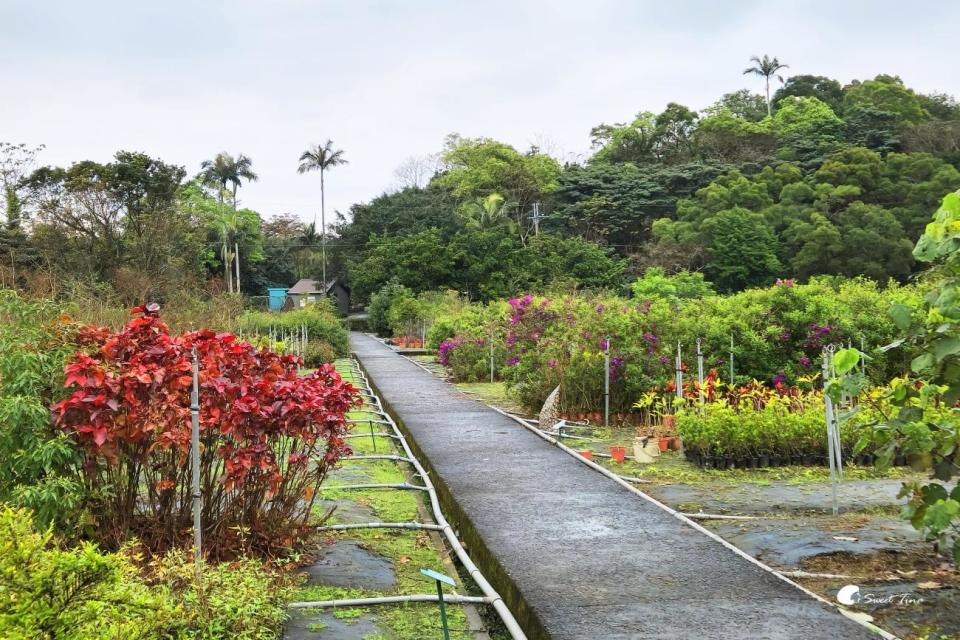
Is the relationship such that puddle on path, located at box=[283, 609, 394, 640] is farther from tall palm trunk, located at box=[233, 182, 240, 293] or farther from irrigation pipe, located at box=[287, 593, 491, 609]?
tall palm trunk, located at box=[233, 182, 240, 293]

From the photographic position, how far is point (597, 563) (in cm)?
493

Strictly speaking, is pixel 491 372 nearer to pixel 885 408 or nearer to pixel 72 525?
pixel 885 408

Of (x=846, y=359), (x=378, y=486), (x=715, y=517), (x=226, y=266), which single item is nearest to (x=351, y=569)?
(x=378, y=486)

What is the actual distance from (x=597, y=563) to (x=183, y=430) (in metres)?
2.43

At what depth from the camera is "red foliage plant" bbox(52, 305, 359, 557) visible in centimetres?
430

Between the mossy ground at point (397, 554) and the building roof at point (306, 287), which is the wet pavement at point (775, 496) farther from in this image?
the building roof at point (306, 287)

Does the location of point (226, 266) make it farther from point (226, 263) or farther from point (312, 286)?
point (312, 286)

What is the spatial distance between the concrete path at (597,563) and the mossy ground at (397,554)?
0.32 metres

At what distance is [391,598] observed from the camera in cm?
430

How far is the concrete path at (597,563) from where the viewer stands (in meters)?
3.97

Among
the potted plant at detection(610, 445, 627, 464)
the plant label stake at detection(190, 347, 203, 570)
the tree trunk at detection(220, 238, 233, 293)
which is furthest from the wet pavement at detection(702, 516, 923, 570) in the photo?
the tree trunk at detection(220, 238, 233, 293)

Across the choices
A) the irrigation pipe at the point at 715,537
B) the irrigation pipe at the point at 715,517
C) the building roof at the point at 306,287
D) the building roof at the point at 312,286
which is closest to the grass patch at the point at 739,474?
the irrigation pipe at the point at 715,537

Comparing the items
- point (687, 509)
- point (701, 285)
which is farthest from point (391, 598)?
point (701, 285)

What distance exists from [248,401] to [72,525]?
1.08m
